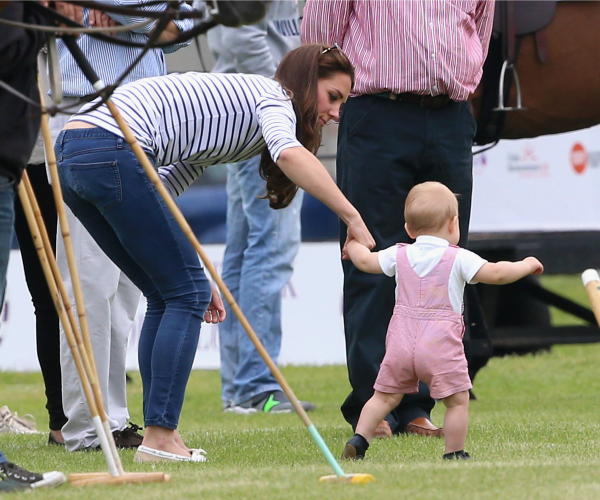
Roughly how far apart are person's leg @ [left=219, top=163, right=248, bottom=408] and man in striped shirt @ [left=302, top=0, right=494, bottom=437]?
190 cm

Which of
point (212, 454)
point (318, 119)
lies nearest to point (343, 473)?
point (212, 454)

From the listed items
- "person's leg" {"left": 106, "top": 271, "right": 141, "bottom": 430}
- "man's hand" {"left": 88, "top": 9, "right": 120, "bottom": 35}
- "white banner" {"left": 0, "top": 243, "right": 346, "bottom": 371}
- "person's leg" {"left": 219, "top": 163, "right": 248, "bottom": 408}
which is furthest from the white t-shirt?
"white banner" {"left": 0, "top": 243, "right": 346, "bottom": 371}

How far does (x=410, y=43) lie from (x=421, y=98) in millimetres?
233

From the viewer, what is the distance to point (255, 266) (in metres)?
6.48

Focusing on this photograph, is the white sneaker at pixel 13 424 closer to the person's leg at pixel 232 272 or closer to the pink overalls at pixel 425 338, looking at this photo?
the person's leg at pixel 232 272

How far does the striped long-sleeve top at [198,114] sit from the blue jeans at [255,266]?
237 centimetres

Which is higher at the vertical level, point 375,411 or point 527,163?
point 527,163

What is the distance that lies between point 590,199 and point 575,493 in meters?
4.86

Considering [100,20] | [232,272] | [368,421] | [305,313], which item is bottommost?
[305,313]

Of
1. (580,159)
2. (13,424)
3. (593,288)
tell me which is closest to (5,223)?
(593,288)

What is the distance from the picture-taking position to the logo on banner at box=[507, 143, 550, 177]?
293 inches

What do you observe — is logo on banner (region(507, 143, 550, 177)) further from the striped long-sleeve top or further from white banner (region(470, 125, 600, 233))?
the striped long-sleeve top

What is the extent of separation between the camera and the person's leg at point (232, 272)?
6637 millimetres

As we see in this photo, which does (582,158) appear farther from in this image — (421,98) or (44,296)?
(44,296)
